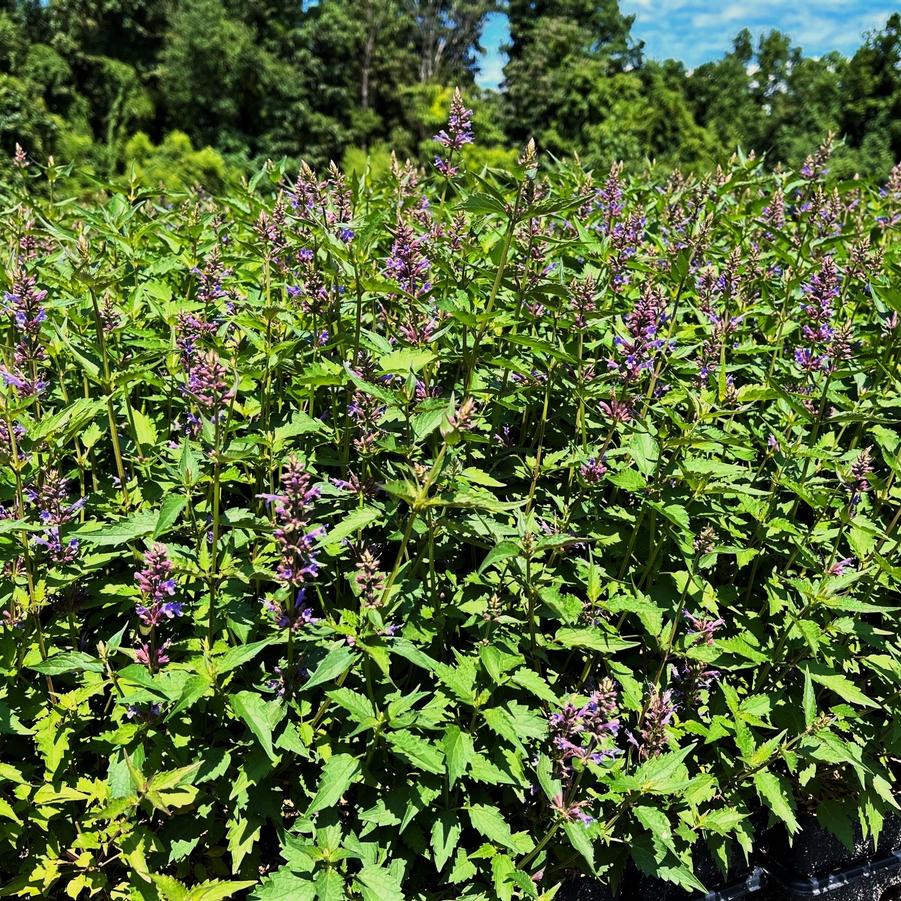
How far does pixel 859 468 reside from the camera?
2.73 m

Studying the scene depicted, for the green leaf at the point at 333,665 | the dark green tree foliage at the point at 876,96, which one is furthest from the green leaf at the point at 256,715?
the dark green tree foliage at the point at 876,96

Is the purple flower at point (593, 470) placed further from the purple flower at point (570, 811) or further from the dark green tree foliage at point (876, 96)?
the dark green tree foliage at point (876, 96)

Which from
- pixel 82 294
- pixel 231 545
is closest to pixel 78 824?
pixel 231 545

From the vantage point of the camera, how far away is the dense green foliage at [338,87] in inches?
1437

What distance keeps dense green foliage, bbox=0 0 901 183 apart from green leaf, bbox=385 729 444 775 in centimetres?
3355

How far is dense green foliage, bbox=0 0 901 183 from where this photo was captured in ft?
120

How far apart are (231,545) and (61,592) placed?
2.23 feet

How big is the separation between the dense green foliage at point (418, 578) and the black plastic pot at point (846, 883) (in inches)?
11.1

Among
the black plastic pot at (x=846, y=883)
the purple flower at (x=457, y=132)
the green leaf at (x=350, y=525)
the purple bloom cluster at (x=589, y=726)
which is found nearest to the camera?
the green leaf at (x=350, y=525)

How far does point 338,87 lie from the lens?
4200 centimetres

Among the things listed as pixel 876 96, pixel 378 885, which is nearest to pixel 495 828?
pixel 378 885

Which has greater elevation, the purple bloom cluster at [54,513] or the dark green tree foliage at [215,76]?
the dark green tree foliage at [215,76]

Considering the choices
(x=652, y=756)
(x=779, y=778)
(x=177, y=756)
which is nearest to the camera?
(x=177, y=756)

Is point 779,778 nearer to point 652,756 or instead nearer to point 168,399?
point 652,756
